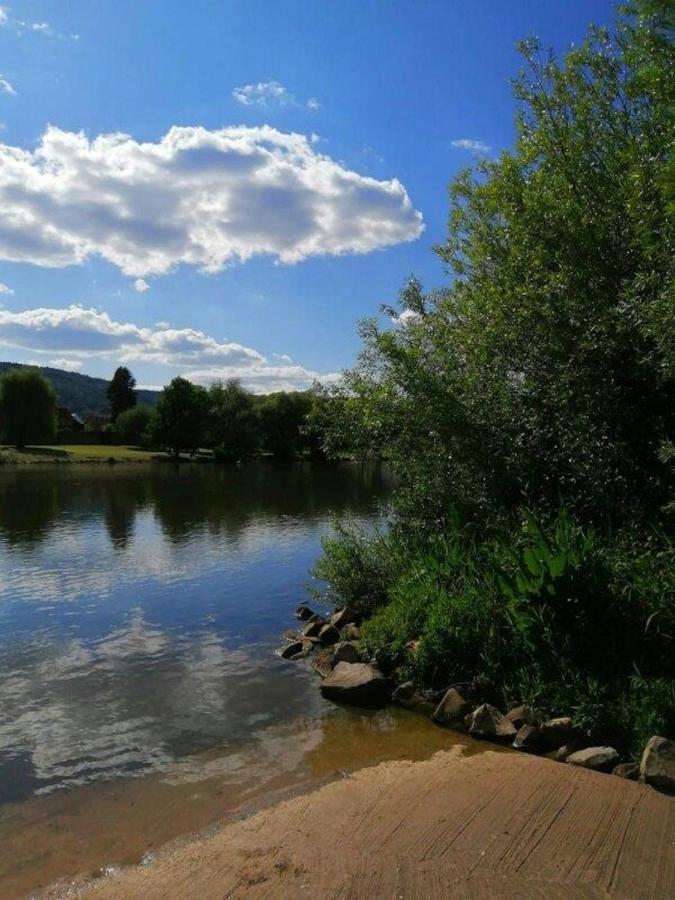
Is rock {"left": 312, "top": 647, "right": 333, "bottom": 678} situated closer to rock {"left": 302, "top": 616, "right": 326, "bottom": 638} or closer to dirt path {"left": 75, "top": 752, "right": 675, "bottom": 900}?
rock {"left": 302, "top": 616, "right": 326, "bottom": 638}

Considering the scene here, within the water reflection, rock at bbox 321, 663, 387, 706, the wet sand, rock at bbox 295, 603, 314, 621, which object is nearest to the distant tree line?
the water reflection

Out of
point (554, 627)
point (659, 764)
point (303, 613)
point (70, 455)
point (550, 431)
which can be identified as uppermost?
point (550, 431)

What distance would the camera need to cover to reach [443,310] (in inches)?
673

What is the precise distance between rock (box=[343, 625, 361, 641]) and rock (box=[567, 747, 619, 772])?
5741 mm

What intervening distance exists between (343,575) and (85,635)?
5.65 meters

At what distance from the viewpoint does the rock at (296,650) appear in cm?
1369

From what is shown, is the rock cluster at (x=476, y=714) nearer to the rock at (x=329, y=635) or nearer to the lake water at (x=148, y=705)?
the rock at (x=329, y=635)

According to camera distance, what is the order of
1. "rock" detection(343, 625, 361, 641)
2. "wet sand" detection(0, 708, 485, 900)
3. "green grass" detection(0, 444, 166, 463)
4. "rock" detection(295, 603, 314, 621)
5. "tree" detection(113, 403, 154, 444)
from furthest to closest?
1. "tree" detection(113, 403, 154, 444)
2. "green grass" detection(0, 444, 166, 463)
3. "rock" detection(295, 603, 314, 621)
4. "rock" detection(343, 625, 361, 641)
5. "wet sand" detection(0, 708, 485, 900)

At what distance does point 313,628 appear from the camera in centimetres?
1484

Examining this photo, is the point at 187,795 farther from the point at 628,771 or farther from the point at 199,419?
the point at 199,419

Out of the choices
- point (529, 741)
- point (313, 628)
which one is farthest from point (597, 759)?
point (313, 628)

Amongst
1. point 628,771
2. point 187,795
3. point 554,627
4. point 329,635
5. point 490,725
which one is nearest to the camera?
point 628,771

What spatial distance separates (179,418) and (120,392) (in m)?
34.7

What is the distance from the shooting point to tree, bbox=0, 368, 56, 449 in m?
90.1
